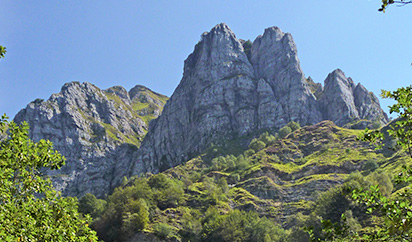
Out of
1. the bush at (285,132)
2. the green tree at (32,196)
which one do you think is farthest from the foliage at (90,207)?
the bush at (285,132)

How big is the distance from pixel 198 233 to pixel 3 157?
7232cm

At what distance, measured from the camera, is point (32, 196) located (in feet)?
59.8


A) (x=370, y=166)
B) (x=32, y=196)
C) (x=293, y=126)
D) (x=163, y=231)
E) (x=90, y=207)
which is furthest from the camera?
(x=293, y=126)

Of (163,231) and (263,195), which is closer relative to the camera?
(163,231)

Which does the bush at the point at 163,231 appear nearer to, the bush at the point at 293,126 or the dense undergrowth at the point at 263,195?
the dense undergrowth at the point at 263,195

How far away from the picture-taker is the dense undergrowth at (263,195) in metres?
82.9

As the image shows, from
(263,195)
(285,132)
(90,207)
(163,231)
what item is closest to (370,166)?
(263,195)

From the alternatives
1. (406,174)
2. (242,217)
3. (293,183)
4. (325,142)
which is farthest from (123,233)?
(325,142)

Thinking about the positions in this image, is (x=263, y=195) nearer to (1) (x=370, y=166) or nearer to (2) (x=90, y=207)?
(1) (x=370, y=166)

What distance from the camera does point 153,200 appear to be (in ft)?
334

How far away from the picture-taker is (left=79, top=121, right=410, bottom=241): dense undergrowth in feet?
272

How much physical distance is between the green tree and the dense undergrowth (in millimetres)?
37128

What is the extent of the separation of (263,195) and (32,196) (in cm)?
10752

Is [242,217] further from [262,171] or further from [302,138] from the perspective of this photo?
[302,138]
